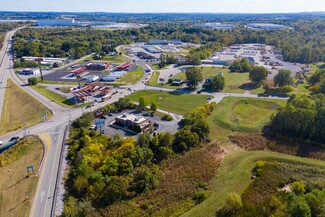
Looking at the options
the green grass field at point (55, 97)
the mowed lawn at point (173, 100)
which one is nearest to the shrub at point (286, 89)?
the mowed lawn at point (173, 100)

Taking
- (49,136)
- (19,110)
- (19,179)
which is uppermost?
(49,136)

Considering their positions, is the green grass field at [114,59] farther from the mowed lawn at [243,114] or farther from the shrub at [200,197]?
the shrub at [200,197]

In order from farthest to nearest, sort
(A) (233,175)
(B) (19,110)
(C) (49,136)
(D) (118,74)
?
(D) (118,74) < (B) (19,110) < (C) (49,136) < (A) (233,175)

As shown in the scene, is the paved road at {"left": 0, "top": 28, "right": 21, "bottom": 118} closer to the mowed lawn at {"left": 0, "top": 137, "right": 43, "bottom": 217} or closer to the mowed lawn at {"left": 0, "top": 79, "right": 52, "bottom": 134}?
the mowed lawn at {"left": 0, "top": 79, "right": 52, "bottom": 134}

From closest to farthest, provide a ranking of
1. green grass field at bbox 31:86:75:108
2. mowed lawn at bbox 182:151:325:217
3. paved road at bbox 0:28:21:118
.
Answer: mowed lawn at bbox 182:151:325:217 → green grass field at bbox 31:86:75:108 → paved road at bbox 0:28:21:118

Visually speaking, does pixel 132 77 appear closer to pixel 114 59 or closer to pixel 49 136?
pixel 114 59

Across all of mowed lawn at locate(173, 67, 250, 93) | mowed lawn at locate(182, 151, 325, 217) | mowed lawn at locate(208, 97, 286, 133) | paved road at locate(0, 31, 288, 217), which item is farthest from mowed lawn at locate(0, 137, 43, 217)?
mowed lawn at locate(173, 67, 250, 93)

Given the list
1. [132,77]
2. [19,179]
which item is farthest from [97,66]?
[19,179]
